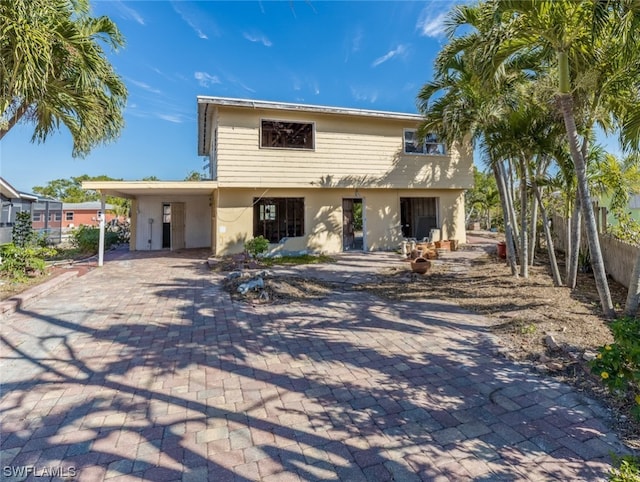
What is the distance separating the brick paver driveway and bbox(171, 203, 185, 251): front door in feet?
32.9

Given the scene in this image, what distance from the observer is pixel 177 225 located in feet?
49.6

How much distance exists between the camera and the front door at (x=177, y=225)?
49.1ft

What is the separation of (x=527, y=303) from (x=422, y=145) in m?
9.74

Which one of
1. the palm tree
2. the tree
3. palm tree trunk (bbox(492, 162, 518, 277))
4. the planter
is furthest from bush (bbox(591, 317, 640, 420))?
the tree

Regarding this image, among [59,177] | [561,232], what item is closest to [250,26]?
[561,232]

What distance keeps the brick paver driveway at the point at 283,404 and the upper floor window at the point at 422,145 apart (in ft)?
33.2

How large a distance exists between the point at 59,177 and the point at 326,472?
Result: 240ft

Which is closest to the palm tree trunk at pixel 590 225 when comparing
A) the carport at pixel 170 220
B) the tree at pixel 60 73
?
the tree at pixel 60 73

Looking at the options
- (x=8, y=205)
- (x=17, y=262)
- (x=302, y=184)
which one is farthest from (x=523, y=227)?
(x=8, y=205)

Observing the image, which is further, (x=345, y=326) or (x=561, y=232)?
(x=561, y=232)

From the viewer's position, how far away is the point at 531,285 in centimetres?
710

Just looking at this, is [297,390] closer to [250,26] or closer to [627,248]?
[250,26]

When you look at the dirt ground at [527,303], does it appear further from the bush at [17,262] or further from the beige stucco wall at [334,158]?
the bush at [17,262]

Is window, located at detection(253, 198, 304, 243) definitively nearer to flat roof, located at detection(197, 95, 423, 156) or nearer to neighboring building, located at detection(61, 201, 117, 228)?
flat roof, located at detection(197, 95, 423, 156)
